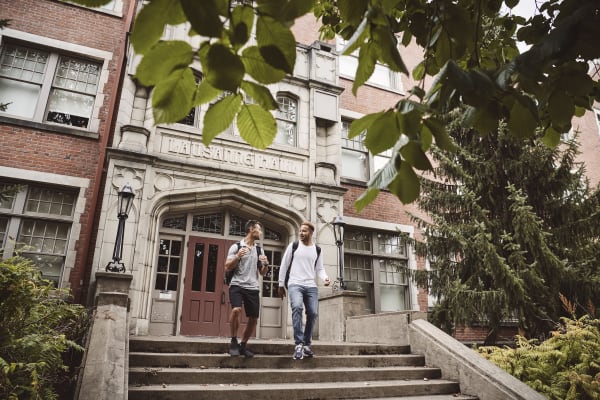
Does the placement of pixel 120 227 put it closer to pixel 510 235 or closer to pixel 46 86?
pixel 46 86

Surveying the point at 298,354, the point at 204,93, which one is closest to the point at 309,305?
the point at 298,354

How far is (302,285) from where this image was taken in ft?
19.5

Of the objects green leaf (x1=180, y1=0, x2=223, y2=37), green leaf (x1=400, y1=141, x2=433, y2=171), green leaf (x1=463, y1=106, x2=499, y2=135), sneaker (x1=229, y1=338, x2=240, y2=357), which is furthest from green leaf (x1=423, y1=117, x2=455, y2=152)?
sneaker (x1=229, y1=338, x2=240, y2=357)

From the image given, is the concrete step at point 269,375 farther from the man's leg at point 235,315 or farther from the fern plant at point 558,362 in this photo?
the fern plant at point 558,362

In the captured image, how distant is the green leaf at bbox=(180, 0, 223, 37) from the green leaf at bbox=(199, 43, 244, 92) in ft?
0.26

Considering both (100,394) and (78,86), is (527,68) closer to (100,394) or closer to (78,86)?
(100,394)

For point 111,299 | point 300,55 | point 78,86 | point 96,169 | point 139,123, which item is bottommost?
point 111,299

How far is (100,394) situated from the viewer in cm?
363

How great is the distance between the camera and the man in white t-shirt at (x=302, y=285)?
18.9 ft

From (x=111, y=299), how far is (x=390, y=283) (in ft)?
26.1

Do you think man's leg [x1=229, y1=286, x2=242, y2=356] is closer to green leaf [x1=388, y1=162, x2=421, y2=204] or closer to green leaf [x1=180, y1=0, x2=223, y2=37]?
green leaf [x1=388, y1=162, x2=421, y2=204]

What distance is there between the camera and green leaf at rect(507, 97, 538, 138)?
61.3 inches

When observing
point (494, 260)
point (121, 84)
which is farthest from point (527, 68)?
point (121, 84)

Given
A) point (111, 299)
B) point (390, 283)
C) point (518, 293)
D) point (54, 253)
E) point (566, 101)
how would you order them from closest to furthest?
point (566, 101) → point (111, 299) → point (518, 293) → point (54, 253) → point (390, 283)
